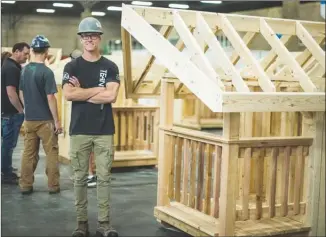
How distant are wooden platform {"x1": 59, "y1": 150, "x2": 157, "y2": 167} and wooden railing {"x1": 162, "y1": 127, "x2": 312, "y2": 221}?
2726 mm

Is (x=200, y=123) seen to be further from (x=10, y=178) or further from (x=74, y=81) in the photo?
(x=74, y=81)

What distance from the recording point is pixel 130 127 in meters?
7.10

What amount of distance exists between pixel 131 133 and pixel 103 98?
136 inches

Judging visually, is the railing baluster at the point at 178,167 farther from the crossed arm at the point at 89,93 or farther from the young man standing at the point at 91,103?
the crossed arm at the point at 89,93

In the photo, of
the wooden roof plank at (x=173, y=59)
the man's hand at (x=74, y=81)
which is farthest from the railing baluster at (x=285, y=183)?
the man's hand at (x=74, y=81)

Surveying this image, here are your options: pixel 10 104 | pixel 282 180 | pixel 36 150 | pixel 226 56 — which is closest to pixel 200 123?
pixel 10 104

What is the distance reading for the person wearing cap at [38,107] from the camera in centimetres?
503

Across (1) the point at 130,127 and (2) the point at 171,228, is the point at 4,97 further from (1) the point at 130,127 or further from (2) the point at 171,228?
(2) the point at 171,228

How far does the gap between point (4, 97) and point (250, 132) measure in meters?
2.82

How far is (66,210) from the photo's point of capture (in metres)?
4.75

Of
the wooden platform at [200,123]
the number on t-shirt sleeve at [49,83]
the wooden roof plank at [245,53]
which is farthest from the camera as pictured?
the wooden platform at [200,123]

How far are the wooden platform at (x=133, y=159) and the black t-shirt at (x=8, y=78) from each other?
1.71 metres

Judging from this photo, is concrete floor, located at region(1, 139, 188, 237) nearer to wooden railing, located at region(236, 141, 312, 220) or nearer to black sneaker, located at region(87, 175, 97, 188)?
black sneaker, located at region(87, 175, 97, 188)

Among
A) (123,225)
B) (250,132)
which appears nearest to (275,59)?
(250,132)
